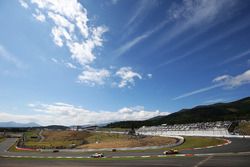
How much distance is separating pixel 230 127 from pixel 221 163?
77920 millimetres

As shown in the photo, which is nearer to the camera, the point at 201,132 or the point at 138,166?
the point at 138,166

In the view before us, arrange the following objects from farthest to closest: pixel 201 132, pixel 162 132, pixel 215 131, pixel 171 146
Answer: pixel 162 132
pixel 201 132
pixel 215 131
pixel 171 146

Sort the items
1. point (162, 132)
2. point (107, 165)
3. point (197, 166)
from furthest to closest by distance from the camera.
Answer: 1. point (162, 132)
2. point (107, 165)
3. point (197, 166)

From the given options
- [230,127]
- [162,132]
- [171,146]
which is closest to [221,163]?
[171,146]

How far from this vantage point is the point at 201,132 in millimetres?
103688

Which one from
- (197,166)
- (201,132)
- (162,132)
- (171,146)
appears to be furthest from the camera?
(162,132)

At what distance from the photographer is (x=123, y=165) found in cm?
4253

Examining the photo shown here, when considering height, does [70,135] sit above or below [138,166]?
above

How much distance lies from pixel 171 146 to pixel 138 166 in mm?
31950

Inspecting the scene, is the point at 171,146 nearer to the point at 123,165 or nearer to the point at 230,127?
the point at 123,165

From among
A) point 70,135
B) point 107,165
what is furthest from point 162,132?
point 107,165

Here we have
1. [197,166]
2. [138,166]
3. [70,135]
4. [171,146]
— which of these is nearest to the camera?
[197,166]

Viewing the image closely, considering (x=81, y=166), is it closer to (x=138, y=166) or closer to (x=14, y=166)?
(x=138, y=166)

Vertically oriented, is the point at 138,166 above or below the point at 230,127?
below
